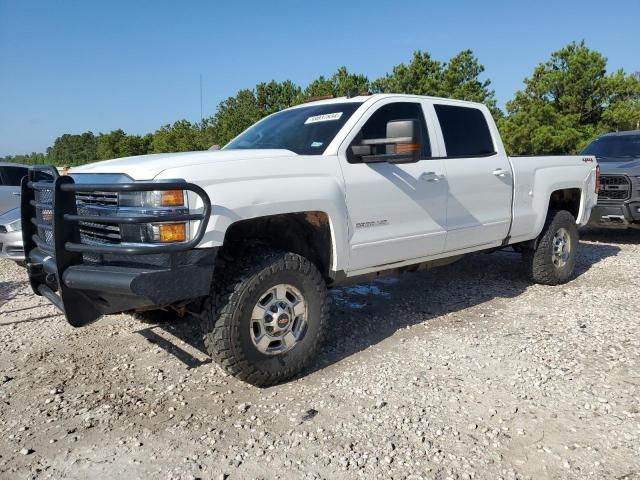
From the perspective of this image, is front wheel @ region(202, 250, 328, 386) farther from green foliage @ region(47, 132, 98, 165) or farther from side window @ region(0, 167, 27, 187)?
green foliage @ region(47, 132, 98, 165)

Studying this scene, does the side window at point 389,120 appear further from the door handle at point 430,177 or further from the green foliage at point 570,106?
the green foliage at point 570,106

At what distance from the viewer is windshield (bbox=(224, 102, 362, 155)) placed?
3893mm

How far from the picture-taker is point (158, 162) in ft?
10.1

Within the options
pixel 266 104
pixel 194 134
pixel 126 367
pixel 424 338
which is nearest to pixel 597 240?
pixel 424 338

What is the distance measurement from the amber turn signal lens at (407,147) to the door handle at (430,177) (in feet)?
2.15

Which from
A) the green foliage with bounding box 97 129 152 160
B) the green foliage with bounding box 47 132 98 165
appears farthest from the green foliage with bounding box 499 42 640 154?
the green foliage with bounding box 47 132 98 165

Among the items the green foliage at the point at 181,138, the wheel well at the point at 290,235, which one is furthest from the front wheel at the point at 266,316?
the green foliage at the point at 181,138

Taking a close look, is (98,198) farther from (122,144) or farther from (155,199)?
(122,144)

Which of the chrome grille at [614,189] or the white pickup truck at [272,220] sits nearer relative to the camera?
the white pickup truck at [272,220]

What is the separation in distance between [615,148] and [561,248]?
4877mm

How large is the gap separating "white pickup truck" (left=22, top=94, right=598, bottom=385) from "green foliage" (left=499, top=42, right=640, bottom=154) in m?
19.9

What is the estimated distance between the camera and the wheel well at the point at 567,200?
19.9 ft

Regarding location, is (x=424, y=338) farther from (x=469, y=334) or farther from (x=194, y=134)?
(x=194, y=134)

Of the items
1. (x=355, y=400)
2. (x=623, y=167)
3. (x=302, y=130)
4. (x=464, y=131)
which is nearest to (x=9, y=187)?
(x=302, y=130)
